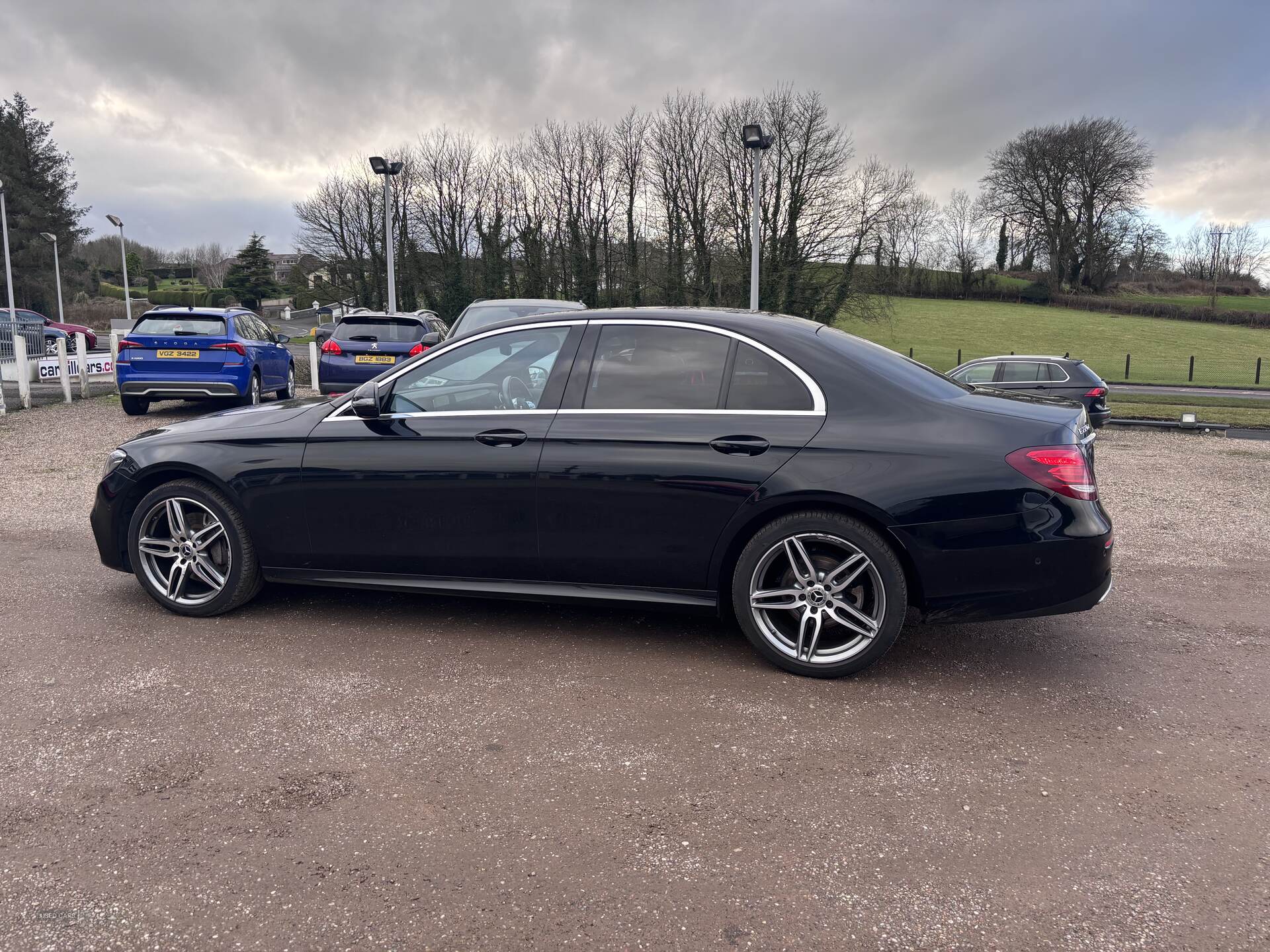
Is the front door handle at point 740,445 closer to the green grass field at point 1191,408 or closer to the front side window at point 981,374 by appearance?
the front side window at point 981,374

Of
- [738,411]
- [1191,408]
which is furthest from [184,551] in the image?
[1191,408]

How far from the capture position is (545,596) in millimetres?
4379

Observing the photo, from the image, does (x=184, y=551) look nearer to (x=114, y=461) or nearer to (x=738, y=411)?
(x=114, y=461)

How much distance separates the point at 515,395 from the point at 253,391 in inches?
415

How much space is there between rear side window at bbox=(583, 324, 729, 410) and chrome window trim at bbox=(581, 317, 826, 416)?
0.02 meters

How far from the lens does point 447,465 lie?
4.37 metres

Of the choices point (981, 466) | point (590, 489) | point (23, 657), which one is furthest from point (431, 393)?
point (981, 466)

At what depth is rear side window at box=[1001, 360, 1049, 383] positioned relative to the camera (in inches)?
652

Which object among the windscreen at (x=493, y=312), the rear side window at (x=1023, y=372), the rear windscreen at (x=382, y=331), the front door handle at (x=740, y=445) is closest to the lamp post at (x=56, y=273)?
the rear windscreen at (x=382, y=331)

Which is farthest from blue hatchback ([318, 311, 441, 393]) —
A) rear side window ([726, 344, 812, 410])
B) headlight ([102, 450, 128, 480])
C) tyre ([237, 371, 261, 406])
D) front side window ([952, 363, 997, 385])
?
rear side window ([726, 344, 812, 410])

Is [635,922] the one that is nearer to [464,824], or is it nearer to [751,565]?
[464,824]

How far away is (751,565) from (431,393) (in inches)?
73.7

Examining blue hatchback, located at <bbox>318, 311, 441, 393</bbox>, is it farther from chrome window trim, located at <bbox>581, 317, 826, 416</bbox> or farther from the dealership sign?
chrome window trim, located at <bbox>581, 317, 826, 416</bbox>

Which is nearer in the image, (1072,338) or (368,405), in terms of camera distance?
(368,405)
